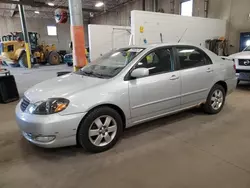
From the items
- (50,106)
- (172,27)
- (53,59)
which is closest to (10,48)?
(53,59)

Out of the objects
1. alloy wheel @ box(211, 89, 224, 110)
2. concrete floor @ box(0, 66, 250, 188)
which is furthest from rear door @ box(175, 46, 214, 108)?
concrete floor @ box(0, 66, 250, 188)

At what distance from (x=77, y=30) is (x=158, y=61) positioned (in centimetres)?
325

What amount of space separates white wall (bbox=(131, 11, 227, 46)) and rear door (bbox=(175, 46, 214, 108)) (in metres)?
3.01

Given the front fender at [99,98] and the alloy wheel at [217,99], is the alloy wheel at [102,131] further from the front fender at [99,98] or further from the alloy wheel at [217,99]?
the alloy wheel at [217,99]

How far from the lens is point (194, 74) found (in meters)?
3.12

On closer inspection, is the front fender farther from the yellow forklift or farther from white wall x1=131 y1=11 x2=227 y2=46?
the yellow forklift

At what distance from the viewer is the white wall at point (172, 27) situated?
19.7ft

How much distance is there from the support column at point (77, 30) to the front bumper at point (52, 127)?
3.47 metres

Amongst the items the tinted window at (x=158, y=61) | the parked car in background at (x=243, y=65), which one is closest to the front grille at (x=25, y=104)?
the tinted window at (x=158, y=61)

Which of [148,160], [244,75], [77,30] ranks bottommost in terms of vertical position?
[148,160]

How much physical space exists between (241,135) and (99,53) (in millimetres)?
5914

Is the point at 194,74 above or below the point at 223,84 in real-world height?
above

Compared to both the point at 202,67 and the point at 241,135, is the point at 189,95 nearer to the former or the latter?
the point at 202,67

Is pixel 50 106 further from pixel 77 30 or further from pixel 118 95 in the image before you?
pixel 77 30
